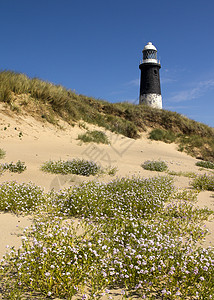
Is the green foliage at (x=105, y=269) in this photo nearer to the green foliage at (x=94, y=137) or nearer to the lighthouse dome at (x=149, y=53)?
the green foliage at (x=94, y=137)

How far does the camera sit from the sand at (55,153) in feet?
22.7

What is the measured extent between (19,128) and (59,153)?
114 inches

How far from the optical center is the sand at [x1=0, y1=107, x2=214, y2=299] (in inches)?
273

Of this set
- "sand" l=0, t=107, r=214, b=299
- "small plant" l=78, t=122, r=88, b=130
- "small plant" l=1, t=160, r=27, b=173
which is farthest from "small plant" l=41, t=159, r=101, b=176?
"small plant" l=78, t=122, r=88, b=130

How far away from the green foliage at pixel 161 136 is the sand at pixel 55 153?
4.60 meters

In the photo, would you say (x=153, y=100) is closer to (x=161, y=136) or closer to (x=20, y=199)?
(x=161, y=136)

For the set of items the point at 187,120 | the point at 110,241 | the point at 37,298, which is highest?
the point at 187,120

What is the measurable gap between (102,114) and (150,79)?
17978 millimetres

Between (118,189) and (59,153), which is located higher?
(59,153)

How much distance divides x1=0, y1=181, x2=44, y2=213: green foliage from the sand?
224mm

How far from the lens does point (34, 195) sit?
5168 mm

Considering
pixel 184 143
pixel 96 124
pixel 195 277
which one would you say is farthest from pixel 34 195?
pixel 184 143

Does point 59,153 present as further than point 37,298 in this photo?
Yes

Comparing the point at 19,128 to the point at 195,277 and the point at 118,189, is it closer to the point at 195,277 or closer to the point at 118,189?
the point at 118,189
